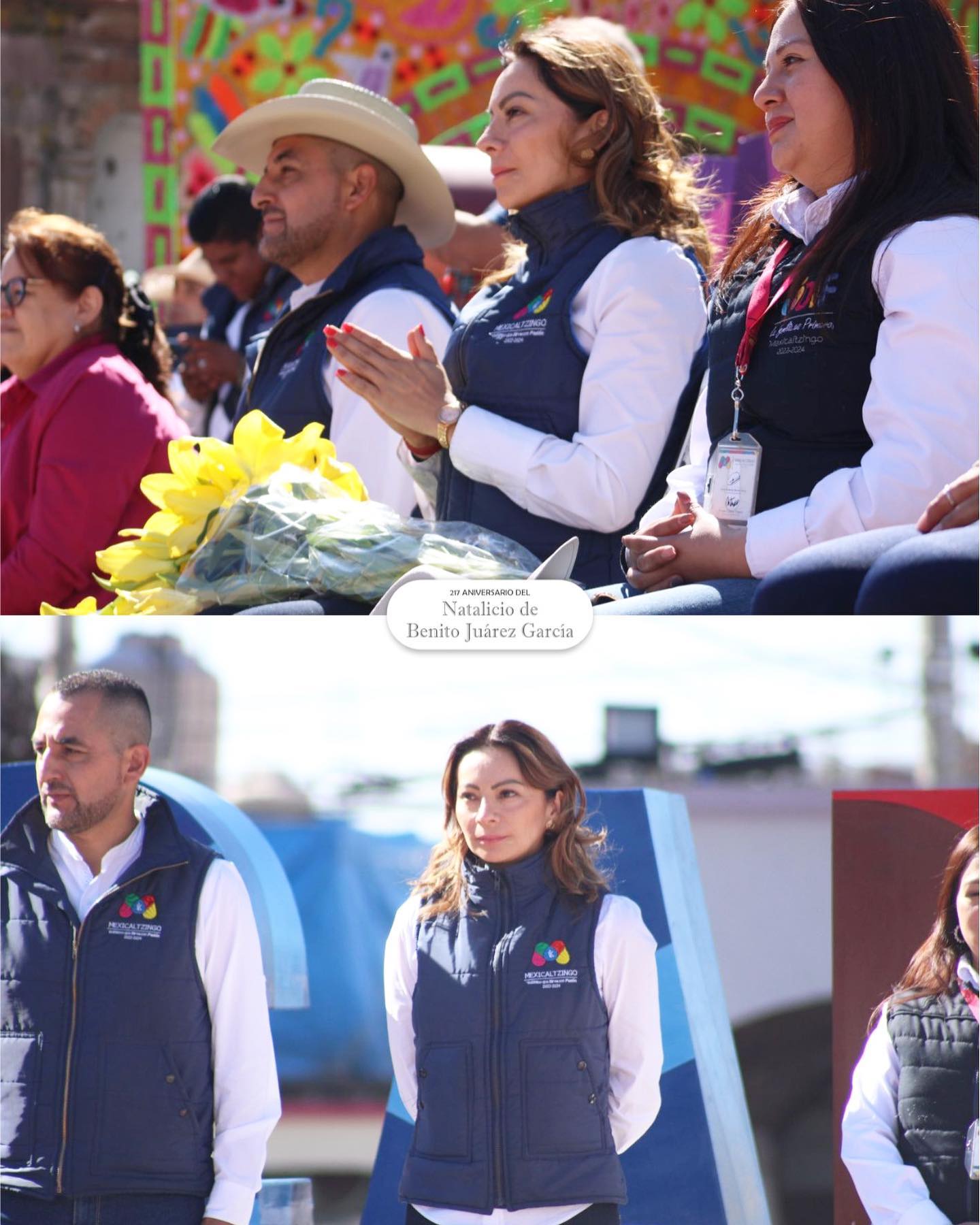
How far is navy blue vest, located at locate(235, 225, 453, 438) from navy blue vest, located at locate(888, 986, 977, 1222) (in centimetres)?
164

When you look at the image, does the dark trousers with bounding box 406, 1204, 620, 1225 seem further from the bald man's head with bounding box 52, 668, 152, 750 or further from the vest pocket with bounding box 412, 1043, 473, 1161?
the bald man's head with bounding box 52, 668, 152, 750

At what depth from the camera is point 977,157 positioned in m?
1.85

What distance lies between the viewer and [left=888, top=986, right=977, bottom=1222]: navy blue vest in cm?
137

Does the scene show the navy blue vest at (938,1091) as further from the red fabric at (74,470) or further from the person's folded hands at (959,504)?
the red fabric at (74,470)

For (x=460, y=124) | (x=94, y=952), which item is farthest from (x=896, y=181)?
(x=460, y=124)

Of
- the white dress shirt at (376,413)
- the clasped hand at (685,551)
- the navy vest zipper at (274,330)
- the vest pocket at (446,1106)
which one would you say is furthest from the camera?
the navy vest zipper at (274,330)

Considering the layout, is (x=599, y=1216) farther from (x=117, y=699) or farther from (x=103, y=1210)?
(x=117, y=699)

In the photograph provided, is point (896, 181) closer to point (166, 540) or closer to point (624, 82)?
point (624, 82)

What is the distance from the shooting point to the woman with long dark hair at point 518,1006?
4.79ft

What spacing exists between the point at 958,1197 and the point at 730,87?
446 cm

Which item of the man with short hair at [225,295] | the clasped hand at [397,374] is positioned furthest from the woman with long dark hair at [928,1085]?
the man with short hair at [225,295]

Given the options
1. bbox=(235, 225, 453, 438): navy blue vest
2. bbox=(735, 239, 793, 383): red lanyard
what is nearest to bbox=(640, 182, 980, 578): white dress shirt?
bbox=(735, 239, 793, 383): red lanyard

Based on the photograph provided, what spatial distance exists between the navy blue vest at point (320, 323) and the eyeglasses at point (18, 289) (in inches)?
18.6

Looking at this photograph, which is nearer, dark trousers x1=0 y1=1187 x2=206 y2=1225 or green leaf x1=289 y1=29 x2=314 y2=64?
dark trousers x1=0 y1=1187 x2=206 y2=1225
